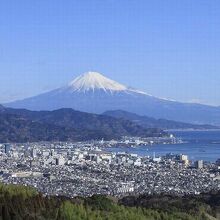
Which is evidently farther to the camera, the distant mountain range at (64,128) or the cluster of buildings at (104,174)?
the distant mountain range at (64,128)

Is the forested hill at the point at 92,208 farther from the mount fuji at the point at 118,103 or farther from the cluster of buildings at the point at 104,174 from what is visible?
the mount fuji at the point at 118,103

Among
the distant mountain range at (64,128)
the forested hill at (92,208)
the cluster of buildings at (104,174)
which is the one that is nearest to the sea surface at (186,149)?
the cluster of buildings at (104,174)

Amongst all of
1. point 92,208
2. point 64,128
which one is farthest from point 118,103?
point 92,208

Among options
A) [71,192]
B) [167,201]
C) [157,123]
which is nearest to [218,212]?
[167,201]

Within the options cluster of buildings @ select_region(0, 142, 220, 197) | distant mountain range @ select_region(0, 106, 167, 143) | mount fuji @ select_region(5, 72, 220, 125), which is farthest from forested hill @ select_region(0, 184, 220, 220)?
mount fuji @ select_region(5, 72, 220, 125)

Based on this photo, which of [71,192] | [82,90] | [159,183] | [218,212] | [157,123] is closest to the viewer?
[218,212]

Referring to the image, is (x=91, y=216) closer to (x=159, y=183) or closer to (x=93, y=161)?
(x=159, y=183)

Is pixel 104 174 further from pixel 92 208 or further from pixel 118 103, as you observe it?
pixel 118 103
